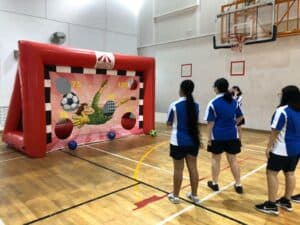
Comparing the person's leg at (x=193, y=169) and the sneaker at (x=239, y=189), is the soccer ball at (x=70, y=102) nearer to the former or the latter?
the person's leg at (x=193, y=169)

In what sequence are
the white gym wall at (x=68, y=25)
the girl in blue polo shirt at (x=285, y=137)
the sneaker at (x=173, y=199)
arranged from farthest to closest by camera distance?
the white gym wall at (x=68, y=25) < the sneaker at (x=173, y=199) < the girl in blue polo shirt at (x=285, y=137)

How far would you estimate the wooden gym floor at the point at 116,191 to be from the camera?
2695 mm

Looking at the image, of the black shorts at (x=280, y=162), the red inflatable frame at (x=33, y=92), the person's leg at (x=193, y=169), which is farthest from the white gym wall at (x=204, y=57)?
the person's leg at (x=193, y=169)

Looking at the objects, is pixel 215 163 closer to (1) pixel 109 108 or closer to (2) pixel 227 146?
(2) pixel 227 146

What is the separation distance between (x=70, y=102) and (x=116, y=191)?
283cm

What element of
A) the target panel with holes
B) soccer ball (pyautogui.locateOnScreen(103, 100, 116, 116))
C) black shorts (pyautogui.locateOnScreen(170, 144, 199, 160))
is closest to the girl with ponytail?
black shorts (pyautogui.locateOnScreen(170, 144, 199, 160))

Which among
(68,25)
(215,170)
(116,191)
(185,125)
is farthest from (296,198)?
(68,25)

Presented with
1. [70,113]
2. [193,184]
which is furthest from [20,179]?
[193,184]

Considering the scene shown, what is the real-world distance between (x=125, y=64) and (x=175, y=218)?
4.36m

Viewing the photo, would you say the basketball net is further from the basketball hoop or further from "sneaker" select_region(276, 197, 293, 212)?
"sneaker" select_region(276, 197, 293, 212)

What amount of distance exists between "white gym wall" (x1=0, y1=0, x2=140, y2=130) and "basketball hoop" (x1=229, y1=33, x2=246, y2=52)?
4.36 meters

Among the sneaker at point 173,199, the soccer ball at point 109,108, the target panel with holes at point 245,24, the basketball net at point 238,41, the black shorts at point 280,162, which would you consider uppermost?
the target panel with holes at point 245,24

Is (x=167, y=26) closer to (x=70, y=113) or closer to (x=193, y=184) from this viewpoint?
(x=70, y=113)

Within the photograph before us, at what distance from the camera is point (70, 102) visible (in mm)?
5602
